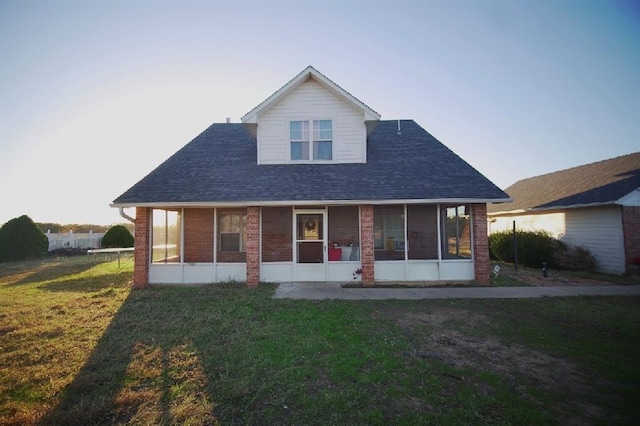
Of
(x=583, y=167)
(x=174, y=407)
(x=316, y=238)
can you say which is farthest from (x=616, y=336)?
(x=583, y=167)

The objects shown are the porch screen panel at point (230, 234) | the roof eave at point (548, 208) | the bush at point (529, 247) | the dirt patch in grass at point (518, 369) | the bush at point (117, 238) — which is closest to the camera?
the dirt patch in grass at point (518, 369)

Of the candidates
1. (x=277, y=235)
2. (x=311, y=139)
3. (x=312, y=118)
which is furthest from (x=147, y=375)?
(x=312, y=118)

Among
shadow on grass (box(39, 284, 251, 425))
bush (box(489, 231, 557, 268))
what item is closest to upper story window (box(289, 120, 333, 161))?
shadow on grass (box(39, 284, 251, 425))

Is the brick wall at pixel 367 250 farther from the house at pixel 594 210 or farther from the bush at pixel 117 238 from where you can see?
the bush at pixel 117 238

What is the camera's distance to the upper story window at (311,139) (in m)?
12.8

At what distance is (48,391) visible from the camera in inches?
169

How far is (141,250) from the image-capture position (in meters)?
11.1

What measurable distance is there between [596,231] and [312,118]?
1421 cm

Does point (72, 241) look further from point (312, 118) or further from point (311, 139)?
point (312, 118)

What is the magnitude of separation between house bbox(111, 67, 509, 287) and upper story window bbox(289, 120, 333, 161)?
0.04m

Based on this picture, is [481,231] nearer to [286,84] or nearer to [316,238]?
[316,238]

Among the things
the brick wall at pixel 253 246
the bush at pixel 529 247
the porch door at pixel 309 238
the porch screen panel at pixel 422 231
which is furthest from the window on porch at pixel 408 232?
the bush at pixel 529 247

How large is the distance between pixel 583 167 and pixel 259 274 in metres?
22.5

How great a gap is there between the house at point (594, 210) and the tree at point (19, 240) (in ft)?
104
